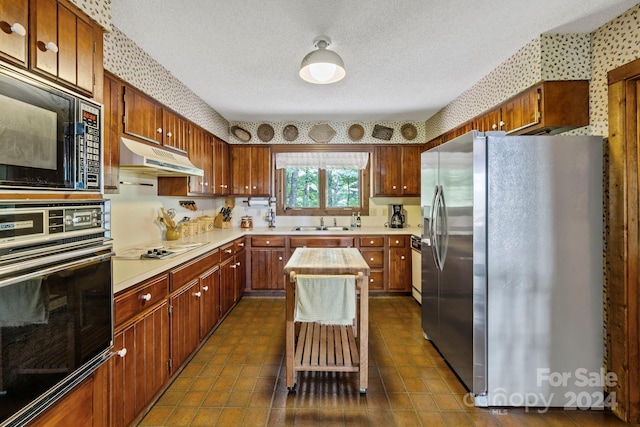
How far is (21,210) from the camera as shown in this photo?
1.05m

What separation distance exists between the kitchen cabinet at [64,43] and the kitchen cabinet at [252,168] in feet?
10.4

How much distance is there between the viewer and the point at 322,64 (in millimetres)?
2250

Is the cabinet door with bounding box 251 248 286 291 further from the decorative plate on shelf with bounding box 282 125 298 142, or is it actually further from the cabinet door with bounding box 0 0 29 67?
the cabinet door with bounding box 0 0 29 67

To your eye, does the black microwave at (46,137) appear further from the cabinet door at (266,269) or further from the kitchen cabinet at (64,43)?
the cabinet door at (266,269)

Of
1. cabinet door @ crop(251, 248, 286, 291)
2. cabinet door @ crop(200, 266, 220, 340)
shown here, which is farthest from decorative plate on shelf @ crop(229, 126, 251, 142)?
cabinet door @ crop(200, 266, 220, 340)

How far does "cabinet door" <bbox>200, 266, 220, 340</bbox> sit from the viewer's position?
9.22ft

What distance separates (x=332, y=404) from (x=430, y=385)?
750 mm

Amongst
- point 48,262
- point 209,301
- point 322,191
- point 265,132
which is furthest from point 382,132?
point 48,262

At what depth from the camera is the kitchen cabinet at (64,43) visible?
1.21m

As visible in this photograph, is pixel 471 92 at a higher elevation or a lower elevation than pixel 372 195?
higher

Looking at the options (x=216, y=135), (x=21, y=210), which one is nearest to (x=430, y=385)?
(x=21, y=210)

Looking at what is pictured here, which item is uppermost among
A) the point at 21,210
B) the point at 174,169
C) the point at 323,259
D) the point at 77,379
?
the point at 174,169

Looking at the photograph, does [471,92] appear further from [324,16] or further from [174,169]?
[174,169]

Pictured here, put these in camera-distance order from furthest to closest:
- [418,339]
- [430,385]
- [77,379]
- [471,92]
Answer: [471,92]
[418,339]
[430,385]
[77,379]
